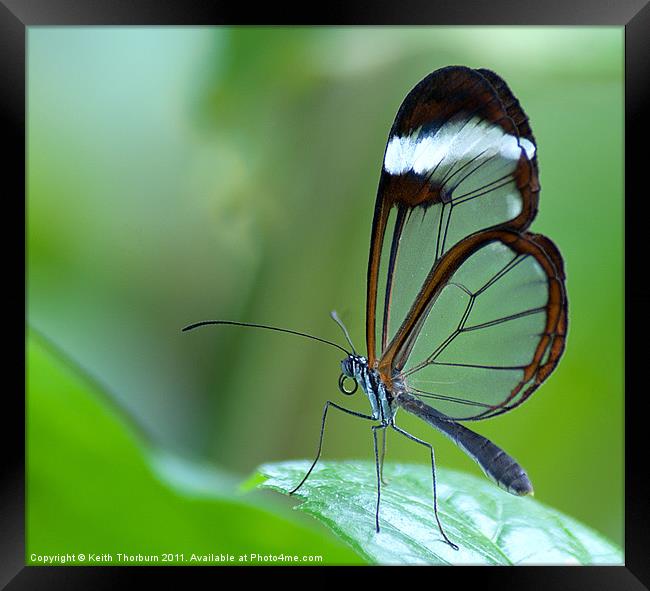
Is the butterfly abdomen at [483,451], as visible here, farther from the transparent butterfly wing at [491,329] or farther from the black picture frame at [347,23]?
the black picture frame at [347,23]

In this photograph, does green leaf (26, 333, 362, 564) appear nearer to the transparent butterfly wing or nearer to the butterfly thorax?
the butterfly thorax

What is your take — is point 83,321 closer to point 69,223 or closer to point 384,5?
point 69,223

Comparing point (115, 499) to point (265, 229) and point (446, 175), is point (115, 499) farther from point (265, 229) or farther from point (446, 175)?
point (265, 229)

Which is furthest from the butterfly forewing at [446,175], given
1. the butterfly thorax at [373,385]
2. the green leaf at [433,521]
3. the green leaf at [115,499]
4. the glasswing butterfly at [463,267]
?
the green leaf at [115,499]

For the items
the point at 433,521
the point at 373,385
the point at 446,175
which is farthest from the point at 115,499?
the point at 446,175

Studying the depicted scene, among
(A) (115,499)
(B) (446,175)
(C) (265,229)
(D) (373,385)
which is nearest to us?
(A) (115,499)

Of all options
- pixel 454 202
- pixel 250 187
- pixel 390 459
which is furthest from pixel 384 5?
pixel 390 459
